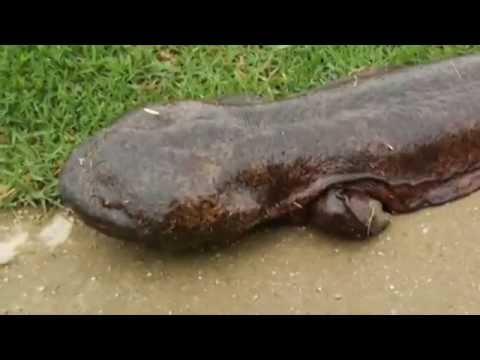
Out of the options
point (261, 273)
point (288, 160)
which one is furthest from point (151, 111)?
point (261, 273)

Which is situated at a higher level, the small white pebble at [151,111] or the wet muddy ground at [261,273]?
the small white pebble at [151,111]

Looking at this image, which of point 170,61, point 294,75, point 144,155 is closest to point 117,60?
point 170,61

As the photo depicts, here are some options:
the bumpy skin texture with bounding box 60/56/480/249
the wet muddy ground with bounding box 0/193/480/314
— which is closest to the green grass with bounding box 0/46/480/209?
the wet muddy ground with bounding box 0/193/480/314

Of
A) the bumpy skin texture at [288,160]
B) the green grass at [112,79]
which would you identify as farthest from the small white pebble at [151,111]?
the green grass at [112,79]

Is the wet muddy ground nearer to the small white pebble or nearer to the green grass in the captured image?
the green grass

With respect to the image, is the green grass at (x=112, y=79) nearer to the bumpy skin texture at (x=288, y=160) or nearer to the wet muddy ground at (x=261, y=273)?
the wet muddy ground at (x=261, y=273)
